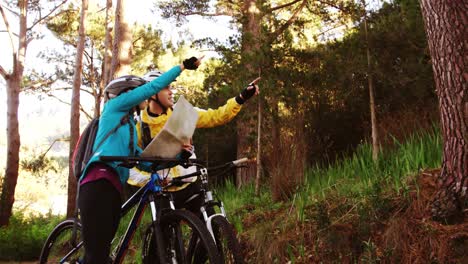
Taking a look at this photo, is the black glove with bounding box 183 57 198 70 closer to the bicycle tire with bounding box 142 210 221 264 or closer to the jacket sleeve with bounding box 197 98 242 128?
the jacket sleeve with bounding box 197 98 242 128

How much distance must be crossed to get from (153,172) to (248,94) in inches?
41.0

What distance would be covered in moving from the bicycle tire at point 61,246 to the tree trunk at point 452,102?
283 cm

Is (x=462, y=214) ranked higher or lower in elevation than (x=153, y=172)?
lower

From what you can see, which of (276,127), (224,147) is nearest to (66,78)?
(224,147)

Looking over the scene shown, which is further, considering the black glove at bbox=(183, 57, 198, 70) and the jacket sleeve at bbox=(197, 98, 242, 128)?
the jacket sleeve at bbox=(197, 98, 242, 128)

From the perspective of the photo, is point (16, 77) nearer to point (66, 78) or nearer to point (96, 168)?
point (66, 78)

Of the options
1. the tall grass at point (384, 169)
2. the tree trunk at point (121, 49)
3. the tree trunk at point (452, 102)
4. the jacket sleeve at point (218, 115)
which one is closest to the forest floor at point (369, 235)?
the tree trunk at point (452, 102)

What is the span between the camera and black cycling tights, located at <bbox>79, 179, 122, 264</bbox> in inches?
129

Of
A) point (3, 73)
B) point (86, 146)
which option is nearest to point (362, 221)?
point (86, 146)

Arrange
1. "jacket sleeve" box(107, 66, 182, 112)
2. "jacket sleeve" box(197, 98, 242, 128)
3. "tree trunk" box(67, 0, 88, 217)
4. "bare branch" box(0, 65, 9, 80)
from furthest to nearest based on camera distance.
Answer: "bare branch" box(0, 65, 9, 80), "tree trunk" box(67, 0, 88, 217), "jacket sleeve" box(197, 98, 242, 128), "jacket sleeve" box(107, 66, 182, 112)

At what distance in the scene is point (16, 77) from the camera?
48.3 feet

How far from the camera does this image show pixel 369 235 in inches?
175

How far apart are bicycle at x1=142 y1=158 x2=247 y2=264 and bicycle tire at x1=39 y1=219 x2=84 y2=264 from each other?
84 centimetres

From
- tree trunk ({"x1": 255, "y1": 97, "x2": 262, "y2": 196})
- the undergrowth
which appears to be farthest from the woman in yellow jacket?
tree trunk ({"x1": 255, "y1": 97, "x2": 262, "y2": 196})
